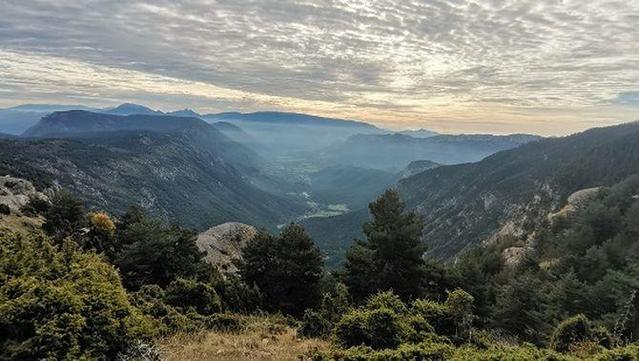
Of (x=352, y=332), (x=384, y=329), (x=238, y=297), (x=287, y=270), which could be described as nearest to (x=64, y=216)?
(x=287, y=270)

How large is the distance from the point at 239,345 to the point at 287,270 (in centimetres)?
2059

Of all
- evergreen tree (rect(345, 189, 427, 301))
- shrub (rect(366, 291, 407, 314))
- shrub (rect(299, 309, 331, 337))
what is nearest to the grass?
shrub (rect(299, 309, 331, 337))

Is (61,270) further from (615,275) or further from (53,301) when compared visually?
(615,275)

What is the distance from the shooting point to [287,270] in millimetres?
35594

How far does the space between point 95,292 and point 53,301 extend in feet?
5.64

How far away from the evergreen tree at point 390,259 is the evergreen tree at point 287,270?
2.94 m

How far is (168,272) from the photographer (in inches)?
1499

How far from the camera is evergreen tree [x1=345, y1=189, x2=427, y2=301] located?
35625mm

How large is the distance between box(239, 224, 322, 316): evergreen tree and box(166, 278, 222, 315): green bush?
1086 cm

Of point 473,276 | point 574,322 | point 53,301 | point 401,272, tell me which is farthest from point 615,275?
point 53,301

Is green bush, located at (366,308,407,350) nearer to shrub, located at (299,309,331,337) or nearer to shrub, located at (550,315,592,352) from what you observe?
shrub, located at (299,309,331,337)

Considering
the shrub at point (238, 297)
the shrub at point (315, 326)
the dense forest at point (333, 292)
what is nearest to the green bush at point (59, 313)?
the dense forest at point (333, 292)

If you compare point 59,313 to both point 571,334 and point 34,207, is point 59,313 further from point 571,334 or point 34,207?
point 34,207

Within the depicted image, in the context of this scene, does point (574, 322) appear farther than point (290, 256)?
No
